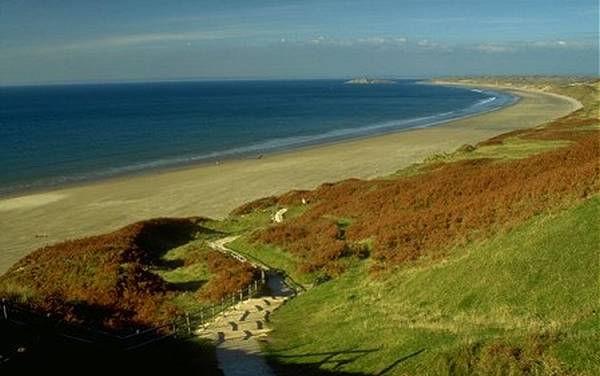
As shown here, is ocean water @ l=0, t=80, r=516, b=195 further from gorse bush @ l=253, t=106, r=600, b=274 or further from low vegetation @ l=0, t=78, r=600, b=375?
gorse bush @ l=253, t=106, r=600, b=274

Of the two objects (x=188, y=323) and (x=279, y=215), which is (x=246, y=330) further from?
(x=279, y=215)

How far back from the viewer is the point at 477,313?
16453 millimetres

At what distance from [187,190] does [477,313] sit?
49.7m

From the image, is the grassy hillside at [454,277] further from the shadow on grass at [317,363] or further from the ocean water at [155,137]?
the ocean water at [155,137]

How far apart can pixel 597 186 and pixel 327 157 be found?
6230cm

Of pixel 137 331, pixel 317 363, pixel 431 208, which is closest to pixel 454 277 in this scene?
pixel 317 363

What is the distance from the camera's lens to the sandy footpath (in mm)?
51188

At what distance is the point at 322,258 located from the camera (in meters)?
27.7

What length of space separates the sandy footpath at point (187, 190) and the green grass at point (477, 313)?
1038 inches

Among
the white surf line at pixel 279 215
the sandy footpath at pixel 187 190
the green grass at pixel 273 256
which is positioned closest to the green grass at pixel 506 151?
the white surf line at pixel 279 215

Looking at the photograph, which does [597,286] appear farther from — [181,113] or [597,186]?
[181,113]

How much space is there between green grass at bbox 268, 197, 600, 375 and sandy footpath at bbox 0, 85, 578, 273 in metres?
26.4

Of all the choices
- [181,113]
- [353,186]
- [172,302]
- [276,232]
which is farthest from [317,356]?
[181,113]

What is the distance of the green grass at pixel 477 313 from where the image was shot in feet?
41.5
